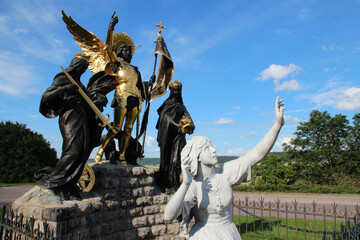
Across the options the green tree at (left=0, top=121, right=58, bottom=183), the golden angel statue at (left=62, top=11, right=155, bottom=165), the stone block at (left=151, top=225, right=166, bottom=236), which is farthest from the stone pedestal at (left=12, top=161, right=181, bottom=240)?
the green tree at (left=0, top=121, right=58, bottom=183)

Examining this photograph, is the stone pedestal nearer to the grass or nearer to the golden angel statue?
the golden angel statue

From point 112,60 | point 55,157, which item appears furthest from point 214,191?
point 55,157

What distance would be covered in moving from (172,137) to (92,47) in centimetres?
304

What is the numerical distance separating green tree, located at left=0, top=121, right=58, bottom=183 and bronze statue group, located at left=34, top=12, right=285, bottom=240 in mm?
20792

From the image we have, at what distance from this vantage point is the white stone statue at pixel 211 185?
8.25 ft

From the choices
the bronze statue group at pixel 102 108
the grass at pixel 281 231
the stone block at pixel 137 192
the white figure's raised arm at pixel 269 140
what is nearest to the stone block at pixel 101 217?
the bronze statue group at pixel 102 108

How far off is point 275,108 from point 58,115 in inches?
148

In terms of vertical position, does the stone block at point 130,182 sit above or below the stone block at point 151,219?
above

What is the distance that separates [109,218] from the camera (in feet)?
19.5

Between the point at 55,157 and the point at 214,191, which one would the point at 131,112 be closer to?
the point at 214,191

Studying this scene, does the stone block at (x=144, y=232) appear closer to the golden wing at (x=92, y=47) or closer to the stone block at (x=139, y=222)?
the stone block at (x=139, y=222)

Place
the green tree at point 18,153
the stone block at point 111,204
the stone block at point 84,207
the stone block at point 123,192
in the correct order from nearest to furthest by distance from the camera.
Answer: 1. the stone block at point 84,207
2. the stone block at point 111,204
3. the stone block at point 123,192
4. the green tree at point 18,153

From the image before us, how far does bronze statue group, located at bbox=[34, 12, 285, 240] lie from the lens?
2572mm

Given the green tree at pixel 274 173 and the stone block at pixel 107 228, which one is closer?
the stone block at pixel 107 228
